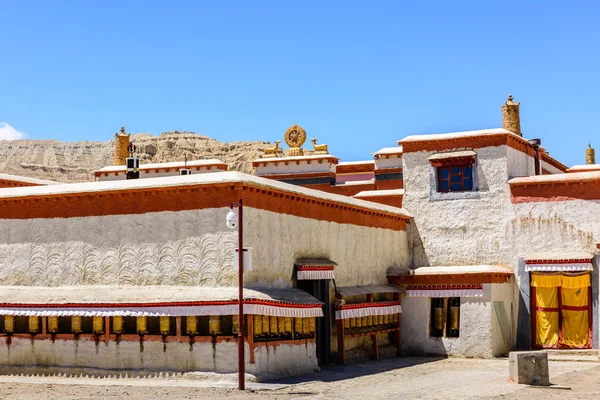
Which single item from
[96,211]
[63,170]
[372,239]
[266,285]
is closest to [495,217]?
[372,239]

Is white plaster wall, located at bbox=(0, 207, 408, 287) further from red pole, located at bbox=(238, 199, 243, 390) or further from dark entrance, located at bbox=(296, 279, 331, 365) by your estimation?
red pole, located at bbox=(238, 199, 243, 390)

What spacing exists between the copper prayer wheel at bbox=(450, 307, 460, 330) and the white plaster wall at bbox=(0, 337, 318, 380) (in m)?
6.70

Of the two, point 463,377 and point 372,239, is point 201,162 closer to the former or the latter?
point 372,239

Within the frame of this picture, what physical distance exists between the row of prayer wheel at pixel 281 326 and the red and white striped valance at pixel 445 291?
21.3ft

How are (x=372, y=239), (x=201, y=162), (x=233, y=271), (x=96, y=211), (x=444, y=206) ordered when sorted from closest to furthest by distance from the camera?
(x=233, y=271)
(x=96, y=211)
(x=372, y=239)
(x=444, y=206)
(x=201, y=162)

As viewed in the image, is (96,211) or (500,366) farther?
(500,366)

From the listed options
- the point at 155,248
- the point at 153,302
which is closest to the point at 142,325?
the point at 153,302

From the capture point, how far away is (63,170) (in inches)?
4237

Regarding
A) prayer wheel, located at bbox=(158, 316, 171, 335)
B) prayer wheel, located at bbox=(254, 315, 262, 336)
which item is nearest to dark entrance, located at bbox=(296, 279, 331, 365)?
prayer wheel, located at bbox=(254, 315, 262, 336)

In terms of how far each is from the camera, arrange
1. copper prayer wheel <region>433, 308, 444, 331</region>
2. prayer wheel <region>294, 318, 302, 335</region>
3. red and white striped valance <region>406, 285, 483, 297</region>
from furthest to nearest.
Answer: copper prayer wheel <region>433, 308, 444, 331</region>
red and white striped valance <region>406, 285, 483, 297</region>
prayer wheel <region>294, 318, 302, 335</region>

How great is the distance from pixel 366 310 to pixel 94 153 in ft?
320

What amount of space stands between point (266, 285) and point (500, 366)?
7.19 m

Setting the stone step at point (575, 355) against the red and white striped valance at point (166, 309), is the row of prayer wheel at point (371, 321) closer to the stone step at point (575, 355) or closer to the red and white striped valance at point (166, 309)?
the red and white striped valance at point (166, 309)

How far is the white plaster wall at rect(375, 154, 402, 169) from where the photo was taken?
38094mm
